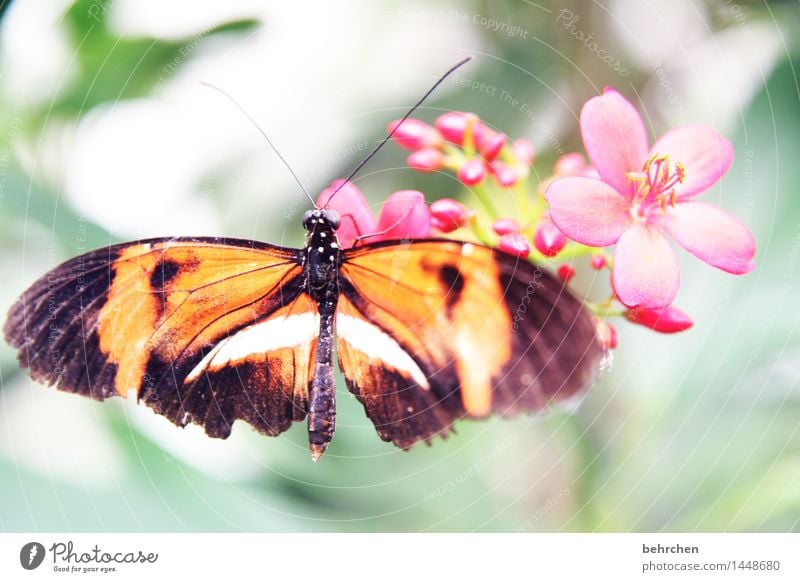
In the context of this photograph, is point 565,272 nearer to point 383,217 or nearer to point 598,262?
point 598,262

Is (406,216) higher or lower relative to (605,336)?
higher

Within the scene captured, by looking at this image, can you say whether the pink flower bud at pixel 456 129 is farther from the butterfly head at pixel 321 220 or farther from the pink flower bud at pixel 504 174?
the butterfly head at pixel 321 220

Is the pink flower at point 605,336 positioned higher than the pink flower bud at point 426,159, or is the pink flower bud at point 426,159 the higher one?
the pink flower bud at point 426,159

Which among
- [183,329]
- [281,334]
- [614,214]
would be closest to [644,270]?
[614,214]

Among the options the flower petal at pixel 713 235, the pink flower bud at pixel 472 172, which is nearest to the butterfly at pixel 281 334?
the pink flower bud at pixel 472 172
